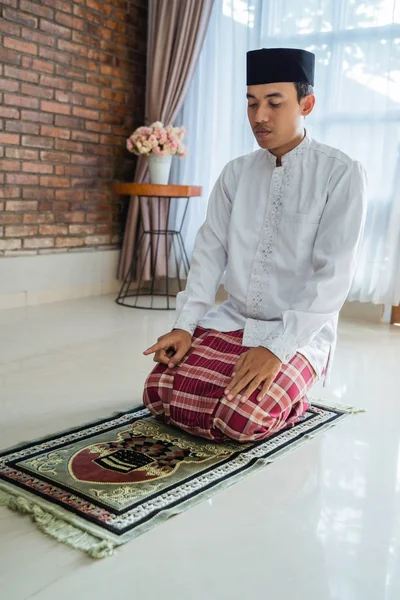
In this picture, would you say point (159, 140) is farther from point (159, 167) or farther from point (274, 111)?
point (274, 111)

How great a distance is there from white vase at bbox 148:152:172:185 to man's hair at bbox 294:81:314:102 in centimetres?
246

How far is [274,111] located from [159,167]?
251cm

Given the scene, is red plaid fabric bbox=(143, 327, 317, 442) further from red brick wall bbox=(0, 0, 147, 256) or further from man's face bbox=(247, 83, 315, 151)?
red brick wall bbox=(0, 0, 147, 256)

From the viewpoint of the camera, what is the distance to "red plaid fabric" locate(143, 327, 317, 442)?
1897 mm

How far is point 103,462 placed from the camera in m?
1.81

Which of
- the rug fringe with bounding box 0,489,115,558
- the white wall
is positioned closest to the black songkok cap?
the rug fringe with bounding box 0,489,115,558

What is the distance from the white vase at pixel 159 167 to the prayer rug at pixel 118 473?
99.1 inches

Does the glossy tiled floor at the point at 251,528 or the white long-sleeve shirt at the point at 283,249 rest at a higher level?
the white long-sleeve shirt at the point at 283,249

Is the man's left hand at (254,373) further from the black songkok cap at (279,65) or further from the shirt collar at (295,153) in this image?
the black songkok cap at (279,65)

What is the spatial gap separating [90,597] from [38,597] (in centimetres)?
9

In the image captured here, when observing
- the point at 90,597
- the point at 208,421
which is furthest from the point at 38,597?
the point at 208,421

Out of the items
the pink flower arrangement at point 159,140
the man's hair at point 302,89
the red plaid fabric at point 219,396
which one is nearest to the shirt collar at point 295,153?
the man's hair at point 302,89

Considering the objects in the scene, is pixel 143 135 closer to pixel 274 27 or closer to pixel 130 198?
pixel 130 198

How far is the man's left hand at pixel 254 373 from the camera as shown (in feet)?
6.05
